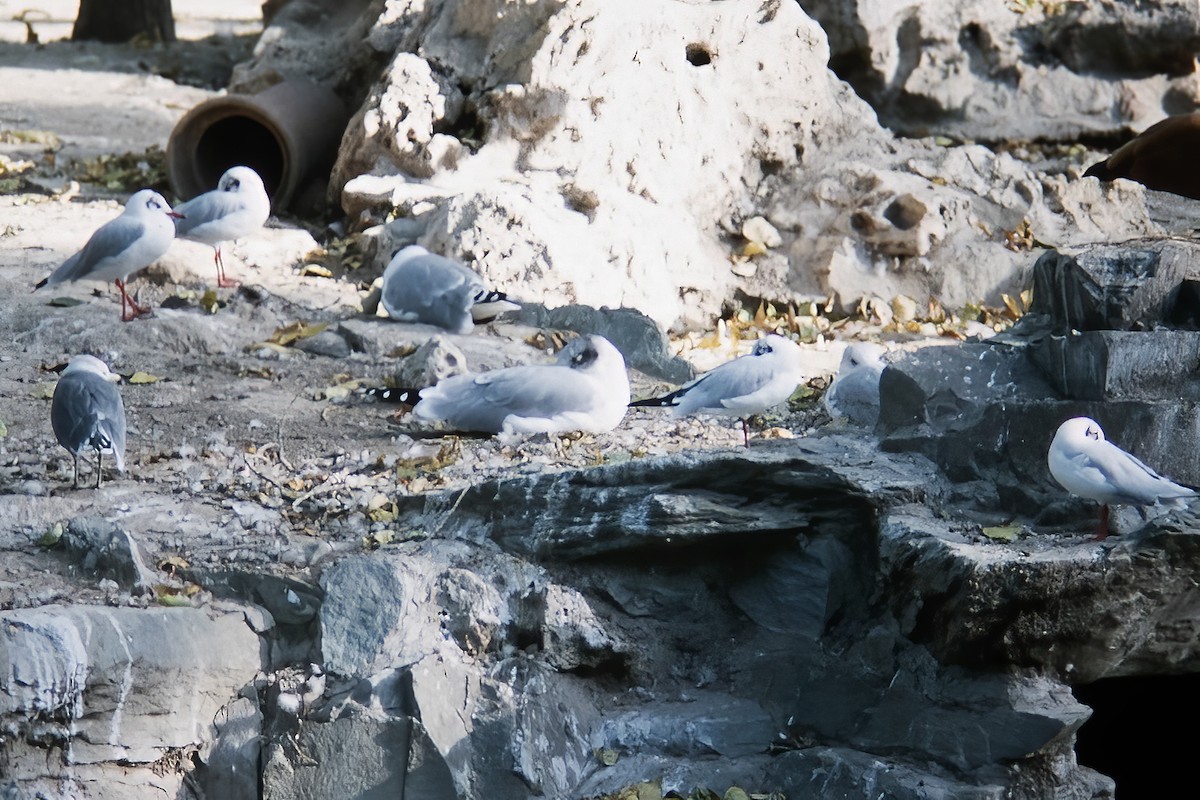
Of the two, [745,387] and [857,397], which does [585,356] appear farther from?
[857,397]

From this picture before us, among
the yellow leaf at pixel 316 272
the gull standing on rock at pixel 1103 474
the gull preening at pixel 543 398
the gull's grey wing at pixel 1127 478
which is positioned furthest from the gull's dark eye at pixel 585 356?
the yellow leaf at pixel 316 272

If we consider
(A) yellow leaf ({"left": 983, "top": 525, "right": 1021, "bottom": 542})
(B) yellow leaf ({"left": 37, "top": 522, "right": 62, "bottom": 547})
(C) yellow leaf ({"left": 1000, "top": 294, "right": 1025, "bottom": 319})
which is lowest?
(B) yellow leaf ({"left": 37, "top": 522, "right": 62, "bottom": 547})

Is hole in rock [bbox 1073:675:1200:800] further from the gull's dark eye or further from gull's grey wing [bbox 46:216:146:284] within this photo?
gull's grey wing [bbox 46:216:146:284]

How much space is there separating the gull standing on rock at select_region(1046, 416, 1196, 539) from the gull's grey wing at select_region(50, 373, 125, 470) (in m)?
3.15

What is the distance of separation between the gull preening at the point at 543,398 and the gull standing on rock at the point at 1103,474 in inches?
74.8

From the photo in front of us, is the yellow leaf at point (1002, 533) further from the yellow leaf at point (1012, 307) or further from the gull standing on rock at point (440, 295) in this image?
the yellow leaf at point (1012, 307)

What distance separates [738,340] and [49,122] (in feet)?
20.9

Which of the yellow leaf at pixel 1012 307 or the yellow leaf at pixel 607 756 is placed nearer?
the yellow leaf at pixel 607 756

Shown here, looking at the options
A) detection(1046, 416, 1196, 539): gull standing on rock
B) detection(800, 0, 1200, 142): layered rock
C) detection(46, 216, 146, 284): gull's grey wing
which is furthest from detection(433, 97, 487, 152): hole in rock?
detection(1046, 416, 1196, 539): gull standing on rock

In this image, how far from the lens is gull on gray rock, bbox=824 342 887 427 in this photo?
586 cm

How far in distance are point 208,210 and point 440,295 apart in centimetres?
151

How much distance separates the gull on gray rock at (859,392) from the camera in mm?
5859

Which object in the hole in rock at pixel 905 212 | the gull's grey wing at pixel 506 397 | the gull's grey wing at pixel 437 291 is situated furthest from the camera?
the hole in rock at pixel 905 212

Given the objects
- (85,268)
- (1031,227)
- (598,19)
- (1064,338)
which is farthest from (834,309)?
(85,268)
